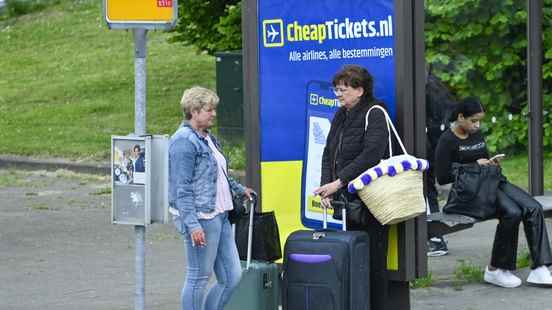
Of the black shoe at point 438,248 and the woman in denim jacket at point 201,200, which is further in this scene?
the black shoe at point 438,248

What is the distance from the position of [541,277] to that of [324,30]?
248 centimetres

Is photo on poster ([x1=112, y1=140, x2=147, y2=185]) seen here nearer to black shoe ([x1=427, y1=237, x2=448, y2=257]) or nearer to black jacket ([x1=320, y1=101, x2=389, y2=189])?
black jacket ([x1=320, y1=101, x2=389, y2=189])

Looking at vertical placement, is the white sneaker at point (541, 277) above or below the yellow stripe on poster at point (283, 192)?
below

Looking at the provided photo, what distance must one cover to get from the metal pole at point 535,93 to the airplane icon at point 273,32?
12.3 ft

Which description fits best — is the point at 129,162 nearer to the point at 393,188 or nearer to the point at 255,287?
the point at 255,287

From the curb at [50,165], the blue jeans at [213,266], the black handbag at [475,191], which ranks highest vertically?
the curb at [50,165]

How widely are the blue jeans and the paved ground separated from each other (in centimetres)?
134

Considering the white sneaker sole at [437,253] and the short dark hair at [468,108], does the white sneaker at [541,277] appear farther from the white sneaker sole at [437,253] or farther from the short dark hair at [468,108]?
the white sneaker sole at [437,253]

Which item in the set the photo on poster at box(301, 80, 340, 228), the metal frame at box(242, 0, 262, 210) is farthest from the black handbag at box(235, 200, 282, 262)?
the metal frame at box(242, 0, 262, 210)

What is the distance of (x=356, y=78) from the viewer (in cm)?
750

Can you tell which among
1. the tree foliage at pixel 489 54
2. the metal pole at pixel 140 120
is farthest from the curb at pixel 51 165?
the metal pole at pixel 140 120

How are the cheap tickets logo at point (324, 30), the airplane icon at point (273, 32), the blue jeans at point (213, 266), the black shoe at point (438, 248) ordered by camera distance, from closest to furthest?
the blue jeans at point (213, 266), the cheap tickets logo at point (324, 30), the airplane icon at point (273, 32), the black shoe at point (438, 248)

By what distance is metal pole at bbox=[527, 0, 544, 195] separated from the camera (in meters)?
11.5

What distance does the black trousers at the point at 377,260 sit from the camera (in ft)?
25.2
